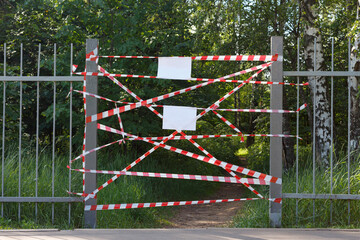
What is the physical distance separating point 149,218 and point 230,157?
11.6m

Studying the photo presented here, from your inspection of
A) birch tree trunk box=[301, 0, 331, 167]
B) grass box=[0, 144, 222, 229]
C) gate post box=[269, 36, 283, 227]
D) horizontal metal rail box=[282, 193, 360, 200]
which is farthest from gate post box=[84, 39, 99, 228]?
birch tree trunk box=[301, 0, 331, 167]

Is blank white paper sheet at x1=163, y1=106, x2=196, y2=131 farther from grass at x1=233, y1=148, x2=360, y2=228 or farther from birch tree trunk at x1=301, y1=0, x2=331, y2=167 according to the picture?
birch tree trunk at x1=301, y1=0, x2=331, y2=167

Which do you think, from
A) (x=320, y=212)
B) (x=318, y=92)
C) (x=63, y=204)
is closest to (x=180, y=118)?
(x=63, y=204)

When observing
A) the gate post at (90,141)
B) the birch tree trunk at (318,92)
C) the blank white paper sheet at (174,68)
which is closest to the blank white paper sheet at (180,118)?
the blank white paper sheet at (174,68)

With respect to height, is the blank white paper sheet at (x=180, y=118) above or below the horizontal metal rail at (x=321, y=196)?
above

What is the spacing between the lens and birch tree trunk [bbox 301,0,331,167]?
9.11 meters

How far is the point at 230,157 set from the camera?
18562 millimetres

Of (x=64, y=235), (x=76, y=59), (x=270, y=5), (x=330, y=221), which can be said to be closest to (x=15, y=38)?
(x=76, y=59)

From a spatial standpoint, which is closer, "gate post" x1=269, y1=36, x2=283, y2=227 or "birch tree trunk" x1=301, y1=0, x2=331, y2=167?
"gate post" x1=269, y1=36, x2=283, y2=227

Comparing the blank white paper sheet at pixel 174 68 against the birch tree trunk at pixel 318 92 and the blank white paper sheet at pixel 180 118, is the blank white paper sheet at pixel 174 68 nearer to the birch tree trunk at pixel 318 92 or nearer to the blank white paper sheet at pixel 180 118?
the blank white paper sheet at pixel 180 118

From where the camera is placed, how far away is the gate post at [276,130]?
5.75 metres

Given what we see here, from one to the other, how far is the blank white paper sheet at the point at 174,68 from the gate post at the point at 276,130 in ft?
3.49

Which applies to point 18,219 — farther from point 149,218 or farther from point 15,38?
point 15,38

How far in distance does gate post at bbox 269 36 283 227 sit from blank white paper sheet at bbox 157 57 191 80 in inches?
41.9
